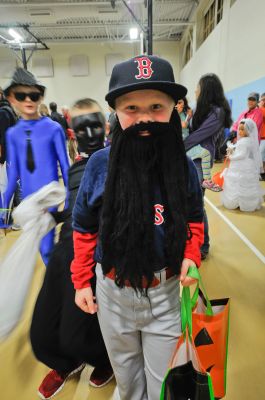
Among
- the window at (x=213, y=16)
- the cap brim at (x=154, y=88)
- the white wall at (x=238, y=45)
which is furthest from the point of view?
the window at (x=213, y=16)

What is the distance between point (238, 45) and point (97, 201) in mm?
7519

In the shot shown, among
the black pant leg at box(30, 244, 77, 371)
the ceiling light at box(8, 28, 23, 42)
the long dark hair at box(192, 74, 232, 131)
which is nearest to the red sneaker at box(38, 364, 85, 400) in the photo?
the black pant leg at box(30, 244, 77, 371)

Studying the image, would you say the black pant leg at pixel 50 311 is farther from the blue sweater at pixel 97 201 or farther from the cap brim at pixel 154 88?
the cap brim at pixel 154 88

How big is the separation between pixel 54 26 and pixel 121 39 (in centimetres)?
330

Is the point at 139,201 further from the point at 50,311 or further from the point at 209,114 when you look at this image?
the point at 209,114

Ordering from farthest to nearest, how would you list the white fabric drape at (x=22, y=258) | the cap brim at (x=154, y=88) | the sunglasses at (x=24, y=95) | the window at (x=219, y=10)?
the window at (x=219, y=10), the sunglasses at (x=24, y=95), the white fabric drape at (x=22, y=258), the cap brim at (x=154, y=88)

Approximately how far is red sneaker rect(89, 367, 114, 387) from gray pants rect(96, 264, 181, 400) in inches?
20.5

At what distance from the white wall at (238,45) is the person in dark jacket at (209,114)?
13.5 ft

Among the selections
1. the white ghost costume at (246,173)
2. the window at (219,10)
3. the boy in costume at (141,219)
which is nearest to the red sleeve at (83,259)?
the boy in costume at (141,219)

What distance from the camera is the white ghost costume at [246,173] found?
3.97m

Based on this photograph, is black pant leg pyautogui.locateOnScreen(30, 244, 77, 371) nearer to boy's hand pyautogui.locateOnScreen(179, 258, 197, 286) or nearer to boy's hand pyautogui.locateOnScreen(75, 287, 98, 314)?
boy's hand pyautogui.locateOnScreen(75, 287, 98, 314)

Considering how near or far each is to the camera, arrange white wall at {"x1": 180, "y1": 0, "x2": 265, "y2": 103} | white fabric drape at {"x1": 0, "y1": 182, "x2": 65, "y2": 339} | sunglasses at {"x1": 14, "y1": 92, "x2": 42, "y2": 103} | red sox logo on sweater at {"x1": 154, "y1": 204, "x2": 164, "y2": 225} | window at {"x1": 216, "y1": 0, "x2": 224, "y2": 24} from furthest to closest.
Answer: window at {"x1": 216, "y1": 0, "x2": 224, "y2": 24}
white wall at {"x1": 180, "y1": 0, "x2": 265, "y2": 103}
sunglasses at {"x1": 14, "y1": 92, "x2": 42, "y2": 103}
white fabric drape at {"x1": 0, "y1": 182, "x2": 65, "y2": 339}
red sox logo on sweater at {"x1": 154, "y1": 204, "x2": 164, "y2": 225}

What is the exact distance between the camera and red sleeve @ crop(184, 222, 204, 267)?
973 mm

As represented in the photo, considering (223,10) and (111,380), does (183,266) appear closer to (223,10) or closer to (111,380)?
(111,380)
